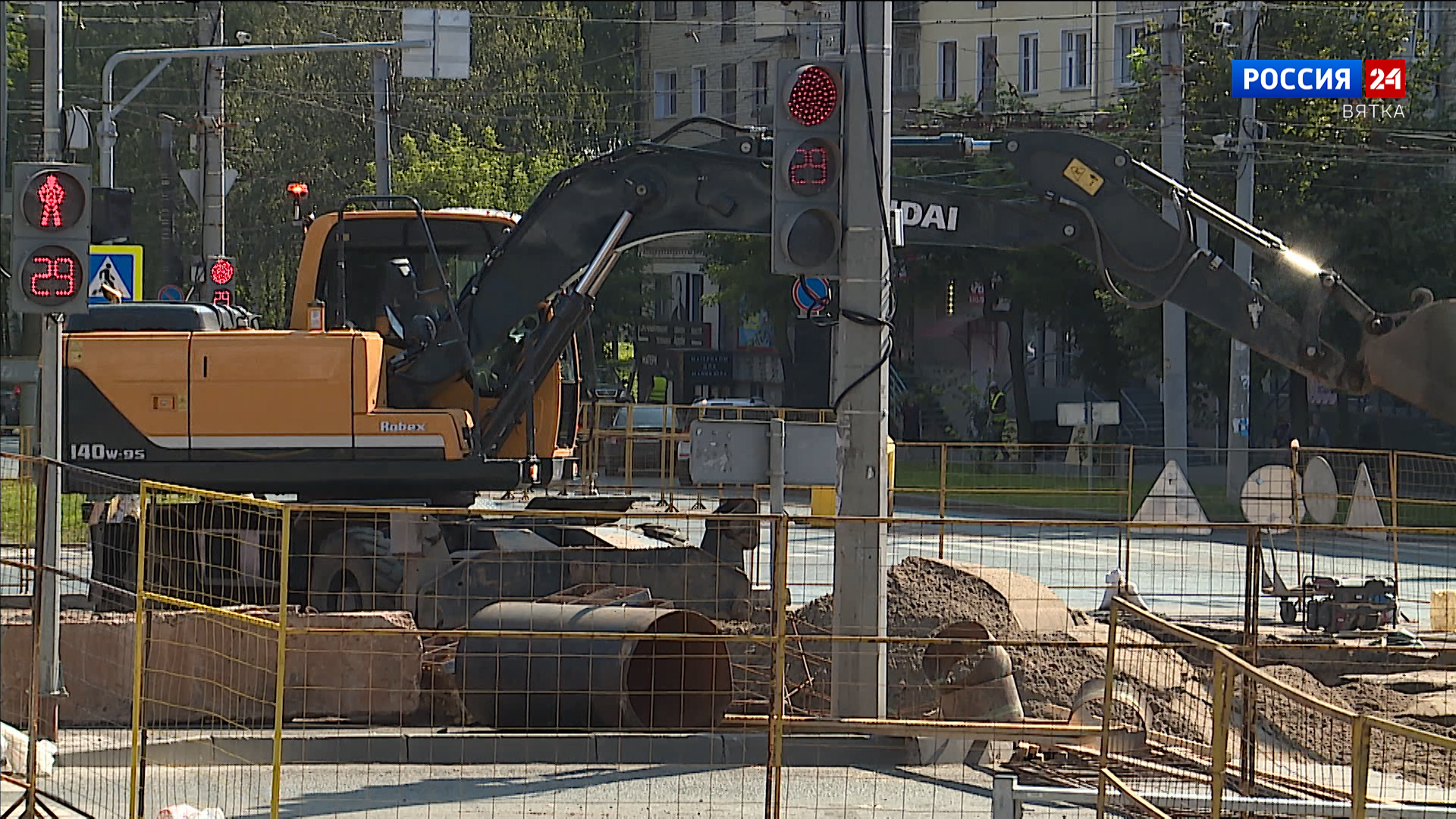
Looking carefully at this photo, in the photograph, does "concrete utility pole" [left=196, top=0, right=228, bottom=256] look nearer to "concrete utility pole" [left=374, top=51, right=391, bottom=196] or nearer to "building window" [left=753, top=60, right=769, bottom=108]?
"concrete utility pole" [left=374, top=51, right=391, bottom=196]

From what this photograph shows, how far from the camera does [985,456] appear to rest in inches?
1209

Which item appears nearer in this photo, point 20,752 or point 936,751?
point 20,752

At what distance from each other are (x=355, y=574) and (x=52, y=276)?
13.2 ft

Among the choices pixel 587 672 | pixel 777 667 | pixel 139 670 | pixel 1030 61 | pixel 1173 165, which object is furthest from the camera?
pixel 1030 61

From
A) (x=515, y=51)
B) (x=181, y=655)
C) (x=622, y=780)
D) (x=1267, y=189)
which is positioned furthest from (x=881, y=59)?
(x=515, y=51)

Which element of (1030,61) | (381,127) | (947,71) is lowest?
(381,127)

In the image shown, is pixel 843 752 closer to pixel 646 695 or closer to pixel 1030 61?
pixel 646 695

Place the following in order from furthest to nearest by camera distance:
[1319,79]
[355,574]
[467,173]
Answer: [467,173], [1319,79], [355,574]

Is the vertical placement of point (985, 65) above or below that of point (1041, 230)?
above

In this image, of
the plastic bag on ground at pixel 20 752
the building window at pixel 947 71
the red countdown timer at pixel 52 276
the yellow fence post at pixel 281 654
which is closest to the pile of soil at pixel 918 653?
the yellow fence post at pixel 281 654

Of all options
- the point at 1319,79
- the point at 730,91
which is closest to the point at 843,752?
the point at 1319,79

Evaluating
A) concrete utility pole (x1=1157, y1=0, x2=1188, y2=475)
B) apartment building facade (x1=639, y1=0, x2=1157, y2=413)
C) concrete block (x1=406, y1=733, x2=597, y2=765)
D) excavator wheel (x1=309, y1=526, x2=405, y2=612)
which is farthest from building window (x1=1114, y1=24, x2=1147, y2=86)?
concrete block (x1=406, y1=733, x2=597, y2=765)

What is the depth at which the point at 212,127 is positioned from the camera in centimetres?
2653

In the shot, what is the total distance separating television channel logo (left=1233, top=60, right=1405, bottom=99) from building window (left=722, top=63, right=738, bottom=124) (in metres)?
32.0
